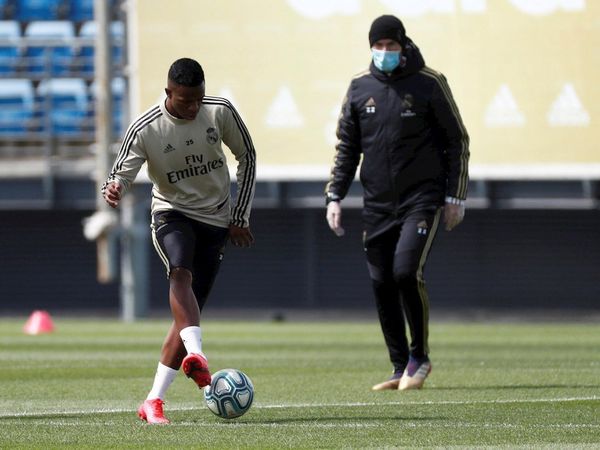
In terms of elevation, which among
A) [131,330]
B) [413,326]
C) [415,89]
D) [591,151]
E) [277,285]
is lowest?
[277,285]

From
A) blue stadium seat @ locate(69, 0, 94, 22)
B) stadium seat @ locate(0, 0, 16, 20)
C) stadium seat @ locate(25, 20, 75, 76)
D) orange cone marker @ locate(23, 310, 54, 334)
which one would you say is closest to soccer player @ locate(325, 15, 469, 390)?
orange cone marker @ locate(23, 310, 54, 334)

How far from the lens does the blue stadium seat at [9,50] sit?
27641 millimetres

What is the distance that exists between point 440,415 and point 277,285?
21.4m

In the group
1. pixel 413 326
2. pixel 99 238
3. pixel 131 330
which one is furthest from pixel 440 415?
pixel 99 238

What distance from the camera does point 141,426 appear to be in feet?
23.2

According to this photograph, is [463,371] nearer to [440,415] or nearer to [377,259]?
[377,259]

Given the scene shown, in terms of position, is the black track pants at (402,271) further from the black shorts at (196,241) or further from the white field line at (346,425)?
the white field line at (346,425)

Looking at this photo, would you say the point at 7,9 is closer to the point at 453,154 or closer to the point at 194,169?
the point at 453,154

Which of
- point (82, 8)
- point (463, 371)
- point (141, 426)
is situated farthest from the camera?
point (82, 8)

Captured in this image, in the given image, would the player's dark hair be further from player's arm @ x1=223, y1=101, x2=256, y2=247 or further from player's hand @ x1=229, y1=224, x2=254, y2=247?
player's hand @ x1=229, y1=224, x2=254, y2=247

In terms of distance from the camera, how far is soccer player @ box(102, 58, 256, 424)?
7.47m

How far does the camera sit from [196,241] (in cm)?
771

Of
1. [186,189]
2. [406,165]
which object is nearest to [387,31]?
[406,165]

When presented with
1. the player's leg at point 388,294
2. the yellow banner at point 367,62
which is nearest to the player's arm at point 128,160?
the player's leg at point 388,294
